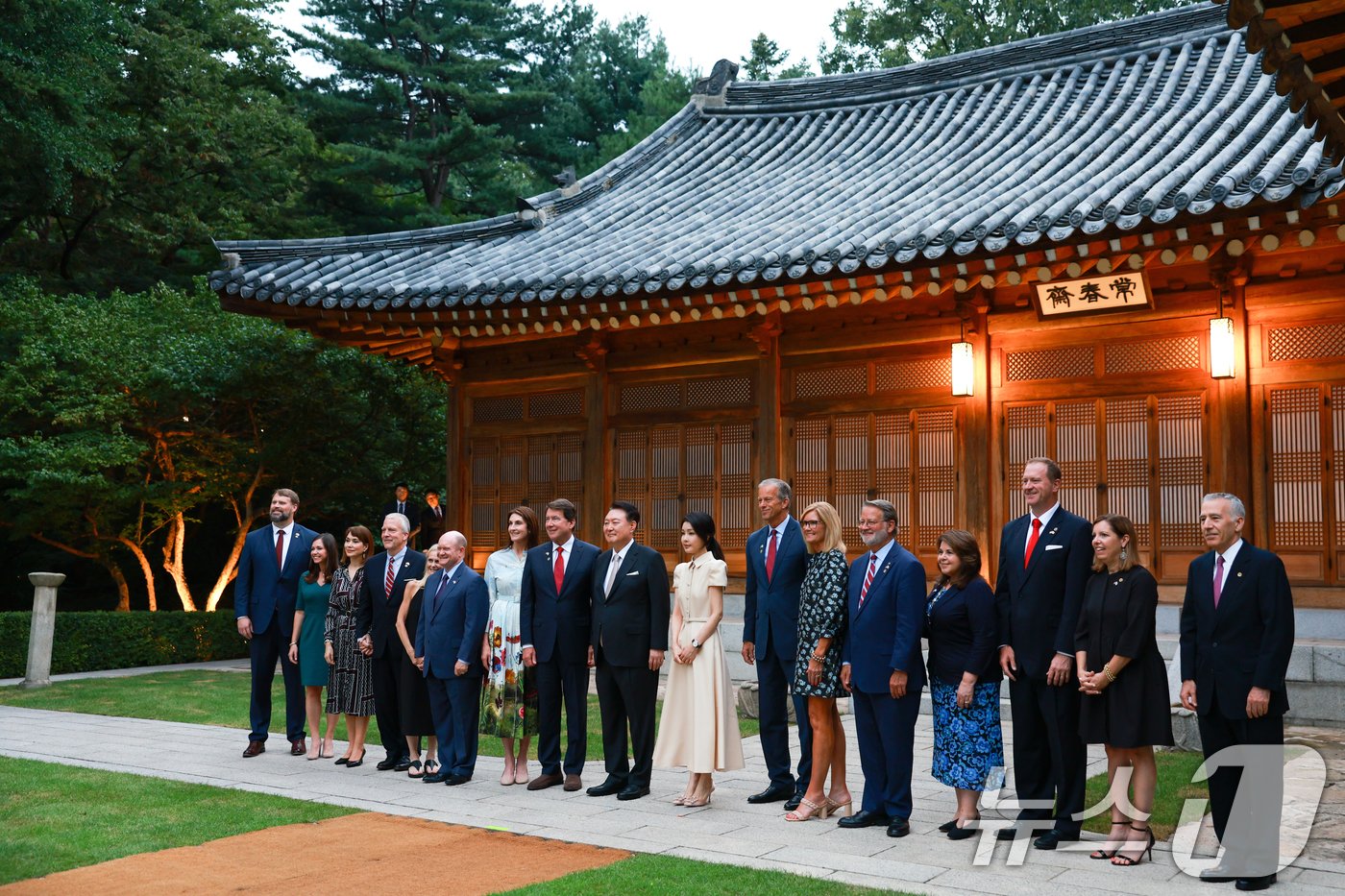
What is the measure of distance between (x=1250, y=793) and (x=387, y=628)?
5840 millimetres

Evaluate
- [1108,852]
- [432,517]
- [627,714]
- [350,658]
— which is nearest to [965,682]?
[1108,852]

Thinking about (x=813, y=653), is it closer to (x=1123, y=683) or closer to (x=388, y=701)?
(x=1123, y=683)

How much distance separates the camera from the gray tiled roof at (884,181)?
10023 mm

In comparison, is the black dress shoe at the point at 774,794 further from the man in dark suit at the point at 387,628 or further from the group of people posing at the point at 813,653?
the man in dark suit at the point at 387,628

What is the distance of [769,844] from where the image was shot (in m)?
6.19

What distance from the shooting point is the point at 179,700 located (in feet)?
42.3

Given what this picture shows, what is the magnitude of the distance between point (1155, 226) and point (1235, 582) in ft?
Result: 13.9

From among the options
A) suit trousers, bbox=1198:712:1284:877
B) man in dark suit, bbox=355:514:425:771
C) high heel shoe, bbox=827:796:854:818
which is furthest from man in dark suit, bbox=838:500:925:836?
man in dark suit, bbox=355:514:425:771

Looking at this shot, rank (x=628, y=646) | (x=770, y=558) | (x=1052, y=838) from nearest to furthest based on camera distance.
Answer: (x=1052, y=838) → (x=770, y=558) → (x=628, y=646)

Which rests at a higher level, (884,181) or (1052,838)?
(884,181)

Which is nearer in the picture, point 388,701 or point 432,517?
point 388,701

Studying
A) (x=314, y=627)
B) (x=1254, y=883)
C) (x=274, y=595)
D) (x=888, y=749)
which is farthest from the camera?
(x=274, y=595)

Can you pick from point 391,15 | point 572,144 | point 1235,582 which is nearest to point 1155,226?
point 1235,582

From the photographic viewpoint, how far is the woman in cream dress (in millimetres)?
7148
